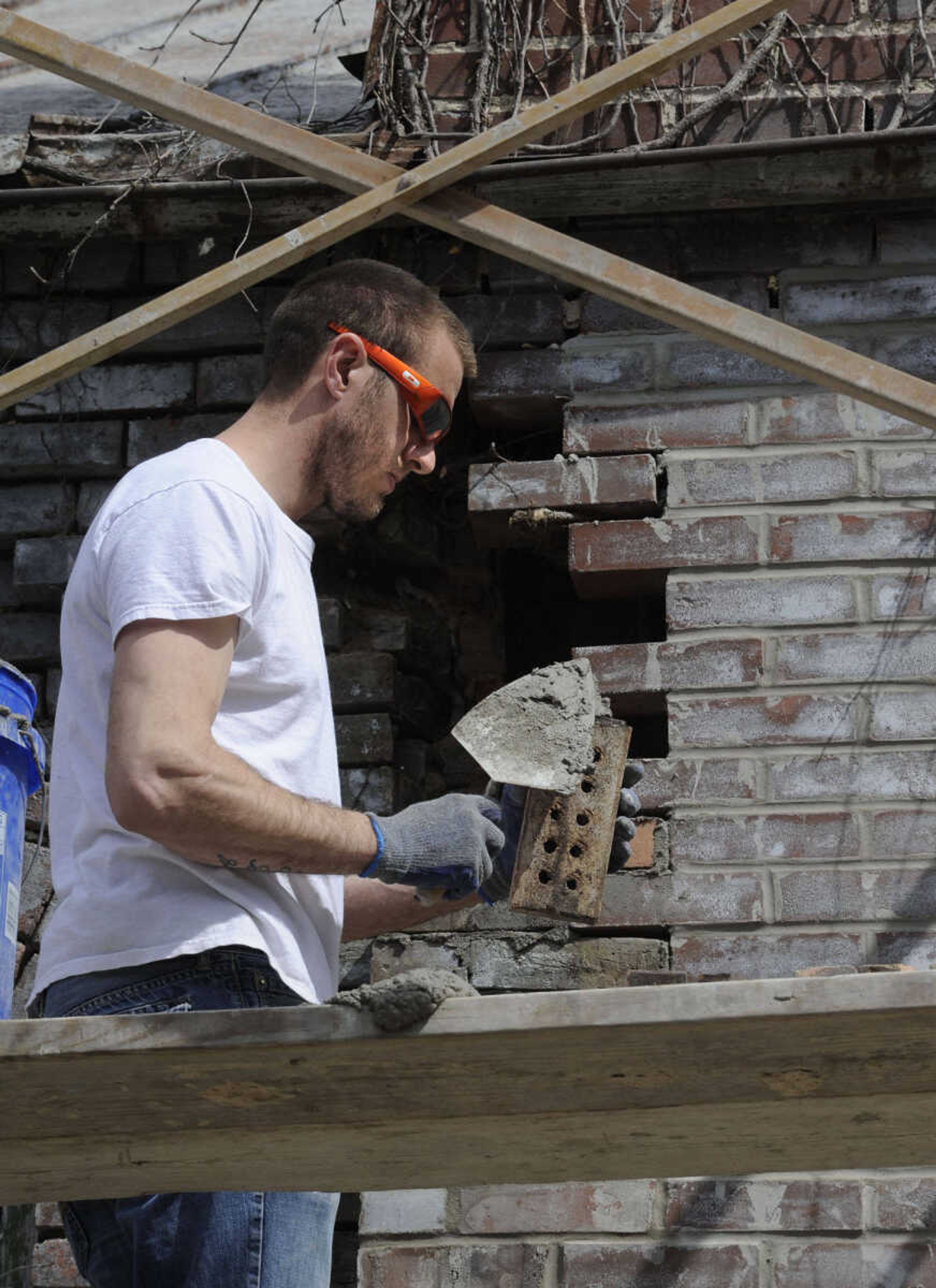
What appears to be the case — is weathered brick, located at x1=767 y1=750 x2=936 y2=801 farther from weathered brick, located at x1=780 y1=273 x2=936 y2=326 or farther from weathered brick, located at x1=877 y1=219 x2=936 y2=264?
weathered brick, located at x1=877 y1=219 x2=936 y2=264

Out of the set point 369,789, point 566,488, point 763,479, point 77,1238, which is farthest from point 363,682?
point 77,1238

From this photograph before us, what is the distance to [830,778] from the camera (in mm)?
3217

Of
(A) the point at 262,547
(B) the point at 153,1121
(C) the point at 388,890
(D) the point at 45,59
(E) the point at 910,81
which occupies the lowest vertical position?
(B) the point at 153,1121

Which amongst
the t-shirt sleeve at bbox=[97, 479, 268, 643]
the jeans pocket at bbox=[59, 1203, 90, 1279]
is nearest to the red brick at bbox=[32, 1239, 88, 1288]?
the jeans pocket at bbox=[59, 1203, 90, 1279]

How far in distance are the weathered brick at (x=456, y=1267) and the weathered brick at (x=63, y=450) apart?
1.68 m

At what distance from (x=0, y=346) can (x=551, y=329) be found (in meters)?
1.18

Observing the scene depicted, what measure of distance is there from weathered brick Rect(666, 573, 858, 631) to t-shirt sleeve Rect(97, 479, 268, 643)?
1307 mm

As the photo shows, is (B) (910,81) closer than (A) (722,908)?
No

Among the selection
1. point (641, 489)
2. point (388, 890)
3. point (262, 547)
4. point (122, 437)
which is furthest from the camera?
point (122, 437)

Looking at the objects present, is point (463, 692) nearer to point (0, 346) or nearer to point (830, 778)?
point (830, 778)

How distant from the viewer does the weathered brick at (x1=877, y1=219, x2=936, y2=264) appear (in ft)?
11.8

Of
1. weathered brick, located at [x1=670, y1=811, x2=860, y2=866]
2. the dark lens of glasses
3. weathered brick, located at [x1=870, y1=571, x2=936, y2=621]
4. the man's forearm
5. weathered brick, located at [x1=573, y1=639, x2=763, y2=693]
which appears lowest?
the man's forearm

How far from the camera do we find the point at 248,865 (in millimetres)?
2129

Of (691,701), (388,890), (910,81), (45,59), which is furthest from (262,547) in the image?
(910,81)
